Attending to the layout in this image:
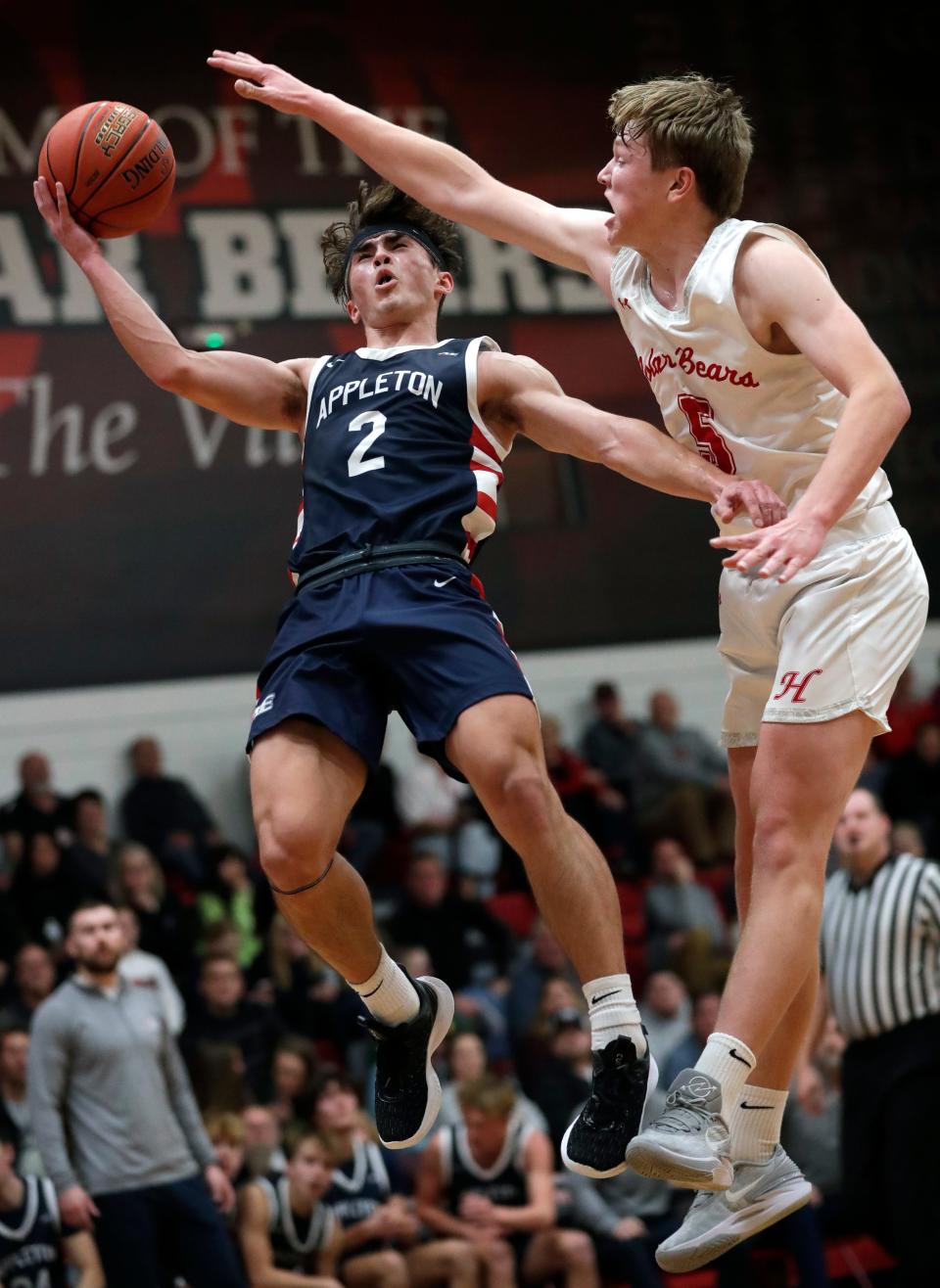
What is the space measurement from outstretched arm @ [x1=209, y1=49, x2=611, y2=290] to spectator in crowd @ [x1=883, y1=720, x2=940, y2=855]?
9.04 m

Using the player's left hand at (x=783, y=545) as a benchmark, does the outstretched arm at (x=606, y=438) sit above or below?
above

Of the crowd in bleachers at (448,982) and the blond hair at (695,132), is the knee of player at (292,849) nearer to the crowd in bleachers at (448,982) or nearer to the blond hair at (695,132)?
the blond hair at (695,132)

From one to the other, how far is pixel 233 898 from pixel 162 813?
4.60ft

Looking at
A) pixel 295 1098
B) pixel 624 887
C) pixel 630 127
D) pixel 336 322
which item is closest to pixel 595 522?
pixel 336 322

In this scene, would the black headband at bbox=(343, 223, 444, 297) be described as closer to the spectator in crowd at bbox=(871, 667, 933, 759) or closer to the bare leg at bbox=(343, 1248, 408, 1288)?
the bare leg at bbox=(343, 1248, 408, 1288)

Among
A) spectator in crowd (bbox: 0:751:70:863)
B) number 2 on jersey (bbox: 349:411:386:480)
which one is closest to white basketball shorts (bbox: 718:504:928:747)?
number 2 on jersey (bbox: 349:411:386:480)

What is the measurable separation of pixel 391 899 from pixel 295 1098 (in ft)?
9.33

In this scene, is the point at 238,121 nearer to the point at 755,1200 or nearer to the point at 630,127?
the point at 630,127

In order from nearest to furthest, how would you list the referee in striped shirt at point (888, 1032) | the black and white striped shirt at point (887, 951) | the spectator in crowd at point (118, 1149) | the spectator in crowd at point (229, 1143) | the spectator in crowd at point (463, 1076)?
the referee in striped shirt at point (888, 1032) → the black and white striped shirt at point (887, 951) → the spectator in crowd at point (118, 1149) → the spectator in crowd at point (229, 1143) → the spectator in crowd at point (463, 1076)

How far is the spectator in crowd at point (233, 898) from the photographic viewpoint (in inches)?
458

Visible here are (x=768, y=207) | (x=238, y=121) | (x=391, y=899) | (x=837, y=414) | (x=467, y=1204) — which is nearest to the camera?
(x=837, y=414)

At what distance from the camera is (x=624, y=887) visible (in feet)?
42.7

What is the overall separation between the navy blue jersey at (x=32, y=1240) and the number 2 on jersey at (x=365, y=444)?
186 inches

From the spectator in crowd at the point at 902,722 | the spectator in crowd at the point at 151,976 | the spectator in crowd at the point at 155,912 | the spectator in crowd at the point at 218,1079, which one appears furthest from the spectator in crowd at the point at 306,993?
the spectator in crowd at the point at 902,722
